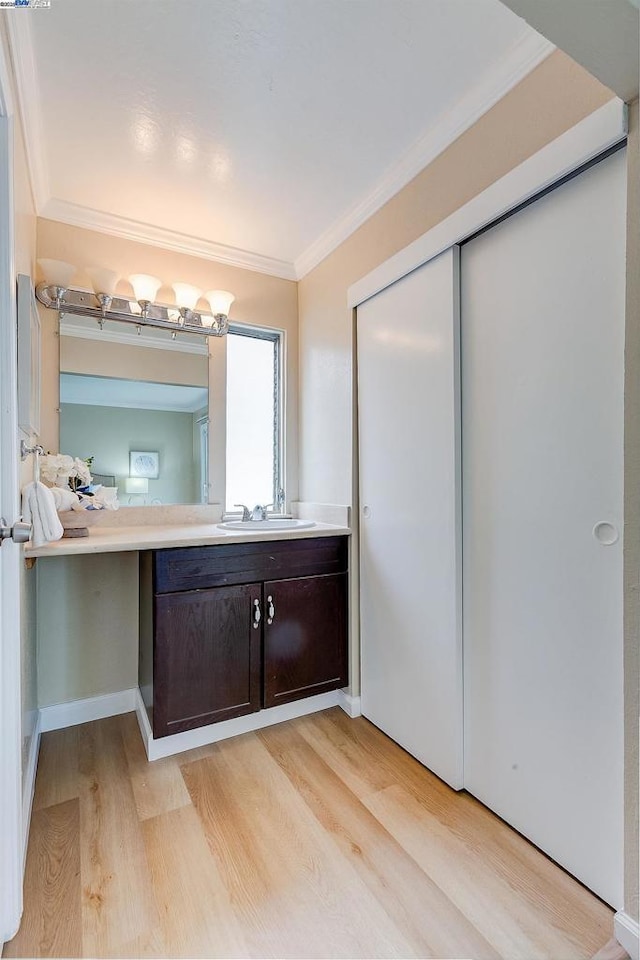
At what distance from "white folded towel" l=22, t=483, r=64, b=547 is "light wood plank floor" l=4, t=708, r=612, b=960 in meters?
0.97

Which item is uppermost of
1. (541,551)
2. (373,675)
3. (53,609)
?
(541,551)

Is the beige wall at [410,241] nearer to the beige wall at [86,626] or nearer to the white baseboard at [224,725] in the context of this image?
the white baseboard at [224,725]

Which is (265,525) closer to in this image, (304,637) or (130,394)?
(304,637)

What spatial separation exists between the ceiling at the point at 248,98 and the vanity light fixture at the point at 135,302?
11.9 inches

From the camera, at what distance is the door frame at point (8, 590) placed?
3.65ft

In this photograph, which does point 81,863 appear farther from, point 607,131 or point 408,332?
point 607,131

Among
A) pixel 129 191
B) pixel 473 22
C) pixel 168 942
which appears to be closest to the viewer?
pixel 168 942

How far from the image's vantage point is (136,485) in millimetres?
2326

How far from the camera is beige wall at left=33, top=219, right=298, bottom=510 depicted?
2123 mm

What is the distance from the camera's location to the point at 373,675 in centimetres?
212

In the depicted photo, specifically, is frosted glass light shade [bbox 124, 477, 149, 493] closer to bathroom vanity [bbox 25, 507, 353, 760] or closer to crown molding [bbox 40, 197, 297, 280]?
bathroom vanity [bbox 25, 507, 353, 760]

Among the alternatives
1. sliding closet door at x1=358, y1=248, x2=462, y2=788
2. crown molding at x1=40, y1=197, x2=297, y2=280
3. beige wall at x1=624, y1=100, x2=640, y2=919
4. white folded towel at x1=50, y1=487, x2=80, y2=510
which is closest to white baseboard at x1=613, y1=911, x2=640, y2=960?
beige wall at x1=624, y1=100, x2=640, y2=919

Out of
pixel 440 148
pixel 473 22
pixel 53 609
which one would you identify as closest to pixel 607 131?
pixel 473 22

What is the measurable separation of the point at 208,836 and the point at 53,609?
1.25 metres
